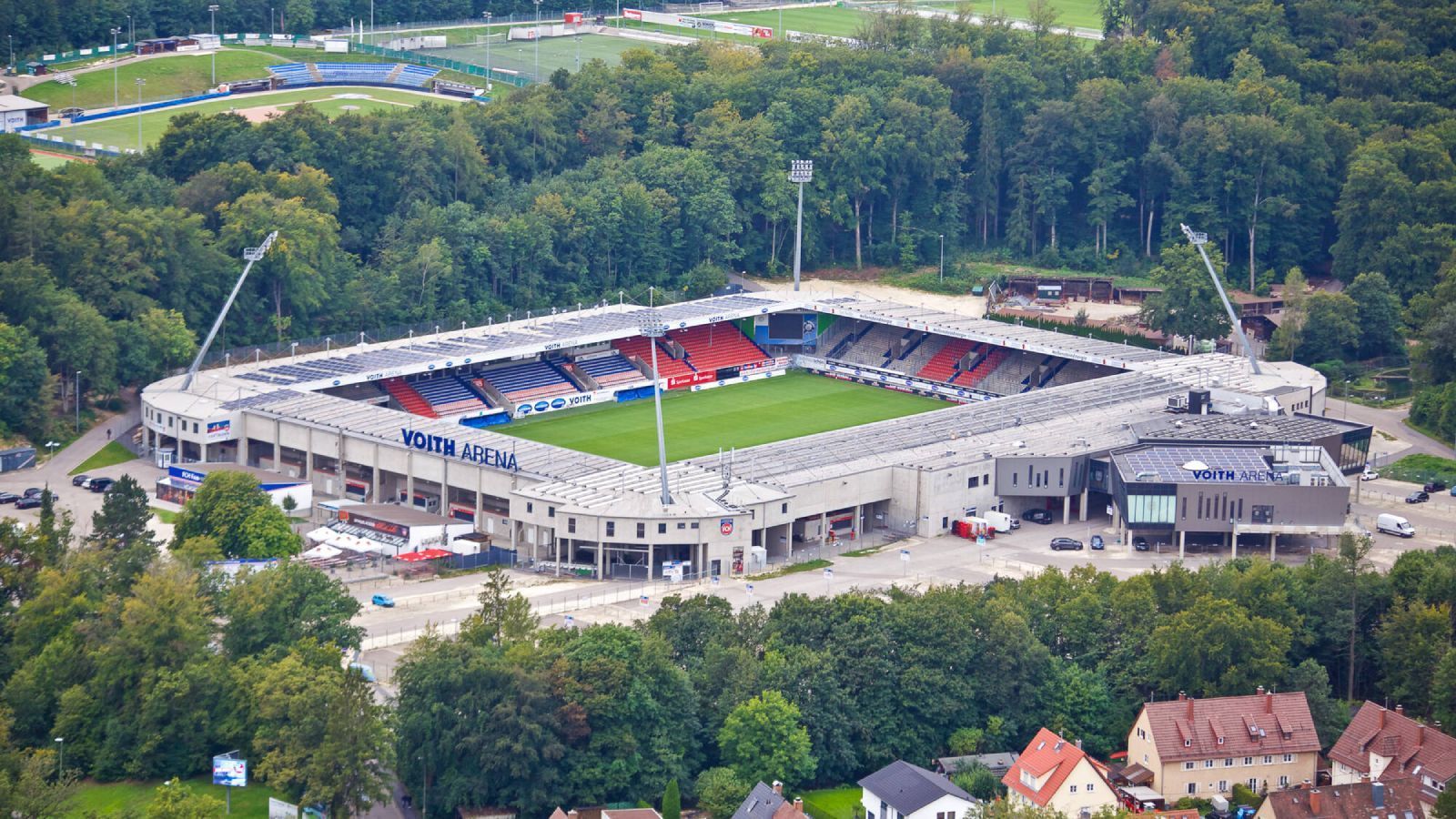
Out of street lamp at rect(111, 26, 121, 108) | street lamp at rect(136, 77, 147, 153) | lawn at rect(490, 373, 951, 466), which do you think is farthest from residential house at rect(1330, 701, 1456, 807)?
street lamp at rect(111, 26, 121, 108)

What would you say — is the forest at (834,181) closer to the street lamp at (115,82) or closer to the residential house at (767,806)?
the street lamp at (115,82)

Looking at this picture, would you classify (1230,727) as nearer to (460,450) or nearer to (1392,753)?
(1392,753)

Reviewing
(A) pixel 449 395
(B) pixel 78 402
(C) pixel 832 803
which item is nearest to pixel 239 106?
(A) pixel 449 395

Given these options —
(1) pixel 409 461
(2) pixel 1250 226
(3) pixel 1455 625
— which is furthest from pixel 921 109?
(3) pixel 1455 625

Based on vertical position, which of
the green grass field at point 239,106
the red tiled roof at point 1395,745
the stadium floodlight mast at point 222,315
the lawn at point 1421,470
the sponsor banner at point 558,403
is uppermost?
the green grass field at point 239,106

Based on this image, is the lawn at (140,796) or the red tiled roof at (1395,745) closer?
the lawn at (140,796)

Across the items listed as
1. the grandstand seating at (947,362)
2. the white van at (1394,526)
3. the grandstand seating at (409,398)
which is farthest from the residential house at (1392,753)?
the grandstand seating at (947,362)

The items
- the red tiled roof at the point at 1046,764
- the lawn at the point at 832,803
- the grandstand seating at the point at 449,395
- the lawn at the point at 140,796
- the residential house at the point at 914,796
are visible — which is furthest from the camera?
the grandstand seating at the point at 449,395
